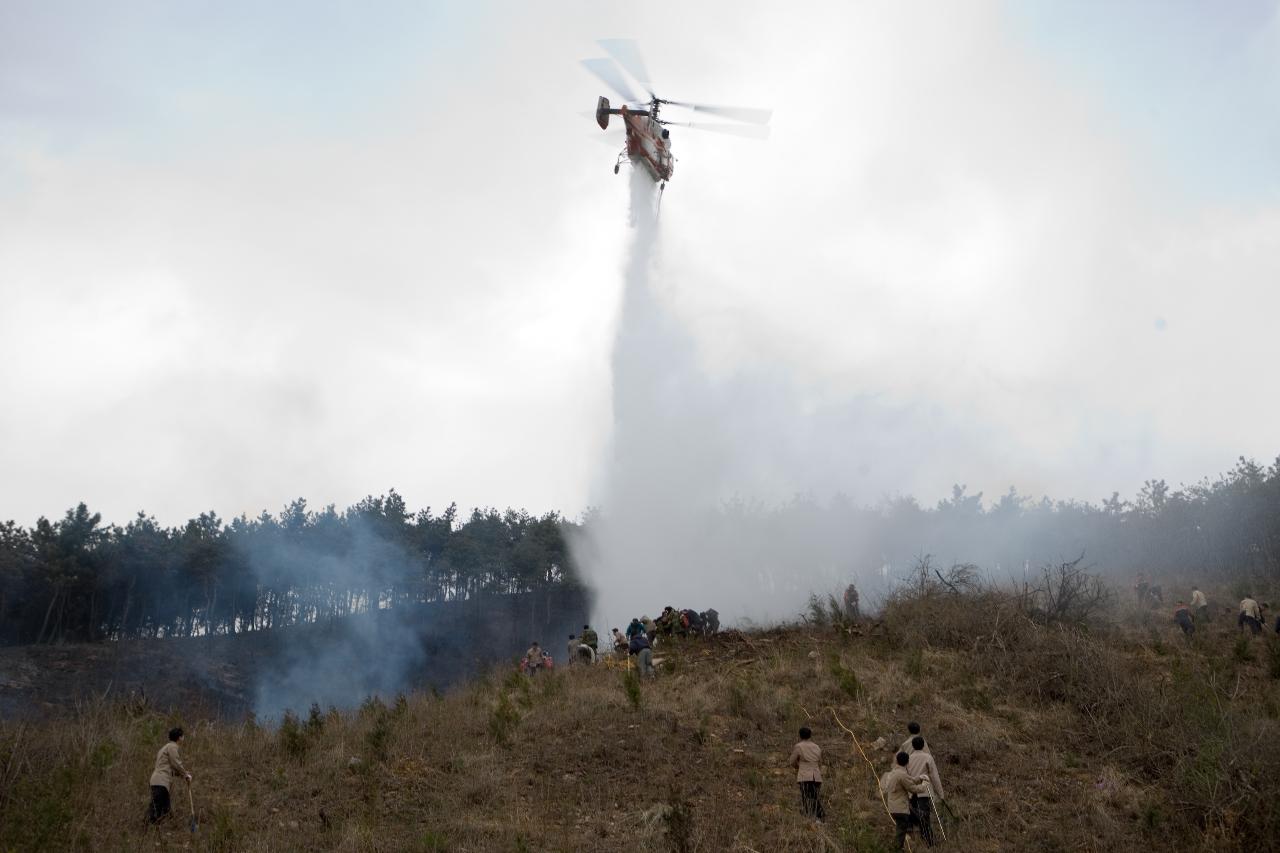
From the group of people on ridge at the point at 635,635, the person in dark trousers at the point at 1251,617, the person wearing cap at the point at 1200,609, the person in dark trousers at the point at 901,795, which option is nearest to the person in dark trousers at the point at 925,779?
the person in dark trousers at the point at 901,795

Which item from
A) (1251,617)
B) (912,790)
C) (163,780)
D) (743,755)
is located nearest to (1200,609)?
(1251,617)

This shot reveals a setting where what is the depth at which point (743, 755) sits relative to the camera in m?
15.8

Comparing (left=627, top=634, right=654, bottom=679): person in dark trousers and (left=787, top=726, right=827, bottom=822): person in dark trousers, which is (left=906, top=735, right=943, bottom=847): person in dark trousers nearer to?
(left=787, top=726, right=827, bottom=822): person in dark trousers

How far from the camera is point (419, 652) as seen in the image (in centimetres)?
5931

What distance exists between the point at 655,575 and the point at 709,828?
92.7 feet

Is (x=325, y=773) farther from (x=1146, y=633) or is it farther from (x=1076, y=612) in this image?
(x=1146, y=633)

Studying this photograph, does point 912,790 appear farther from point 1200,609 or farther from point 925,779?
point 1200,609

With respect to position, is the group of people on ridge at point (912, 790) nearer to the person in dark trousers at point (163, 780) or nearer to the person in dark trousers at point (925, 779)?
the person in dark trousers at point (925, 779)

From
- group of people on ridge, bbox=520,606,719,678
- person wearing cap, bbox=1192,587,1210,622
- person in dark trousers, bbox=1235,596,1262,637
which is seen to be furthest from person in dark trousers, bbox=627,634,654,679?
person wearing cap, bbox=1192,587,1210,622

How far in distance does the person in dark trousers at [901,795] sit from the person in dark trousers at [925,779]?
0.11m

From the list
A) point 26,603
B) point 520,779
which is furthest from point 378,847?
point 26,603

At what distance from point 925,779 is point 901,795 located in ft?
1.38

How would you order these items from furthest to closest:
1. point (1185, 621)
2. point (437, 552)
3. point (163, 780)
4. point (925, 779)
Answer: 1. point (437, 552)
2. point (1185, 621)
3. point (163, 780)
4. point (925, 779)

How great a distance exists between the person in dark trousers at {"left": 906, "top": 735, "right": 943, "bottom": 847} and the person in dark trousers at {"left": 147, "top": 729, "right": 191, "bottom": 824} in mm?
10807
